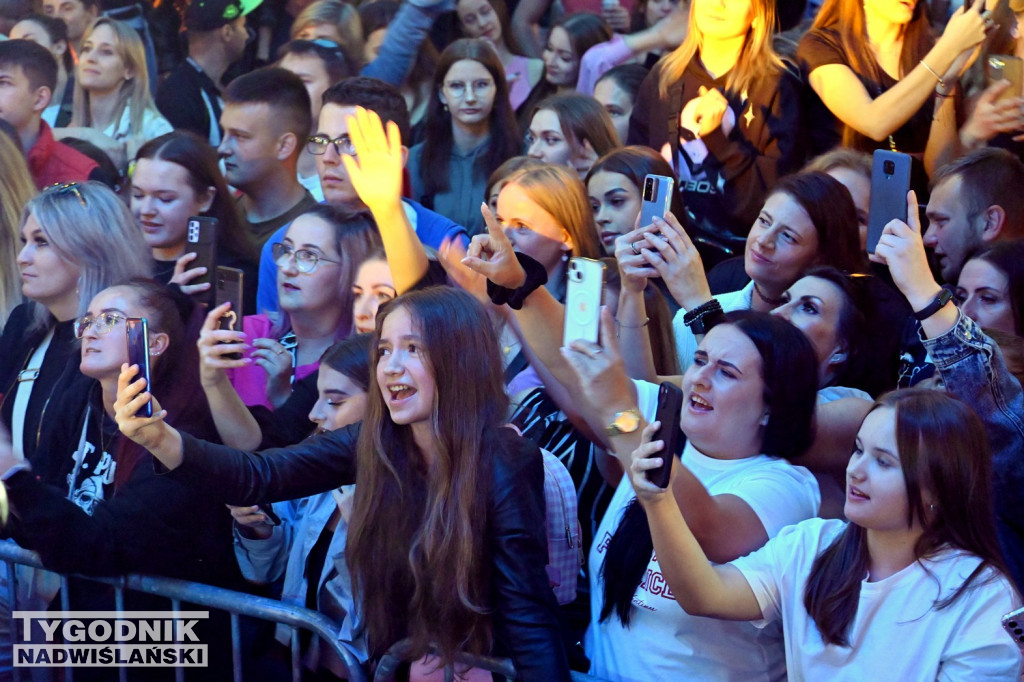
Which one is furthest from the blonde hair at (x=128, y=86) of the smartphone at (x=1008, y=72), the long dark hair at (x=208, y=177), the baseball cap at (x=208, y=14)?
the smartphone at (x=1008, y=72)

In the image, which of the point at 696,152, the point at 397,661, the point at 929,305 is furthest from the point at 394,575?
the point at 696,152

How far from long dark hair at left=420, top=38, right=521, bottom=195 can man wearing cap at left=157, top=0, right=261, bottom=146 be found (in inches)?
52.9

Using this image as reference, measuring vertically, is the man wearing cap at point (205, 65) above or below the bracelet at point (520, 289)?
above

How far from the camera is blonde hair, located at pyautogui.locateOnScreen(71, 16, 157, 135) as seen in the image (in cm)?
592

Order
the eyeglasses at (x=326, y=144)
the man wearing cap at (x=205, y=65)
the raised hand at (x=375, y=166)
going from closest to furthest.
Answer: the raised hand at (x=375, y=166) → the eyeglasses at (x=326, y=144) → the man wearing cap at (x=205, y=65)

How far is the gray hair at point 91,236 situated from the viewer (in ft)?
13.3

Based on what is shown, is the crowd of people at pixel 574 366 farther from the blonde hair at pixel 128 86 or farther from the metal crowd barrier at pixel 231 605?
the blonde hair at pixel 128 86

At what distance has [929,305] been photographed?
2.67 meters

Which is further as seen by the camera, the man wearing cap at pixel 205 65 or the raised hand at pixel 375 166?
the man wearing cap at pixel 205 65

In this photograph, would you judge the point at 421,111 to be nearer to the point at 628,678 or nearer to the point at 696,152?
the point at 696,152

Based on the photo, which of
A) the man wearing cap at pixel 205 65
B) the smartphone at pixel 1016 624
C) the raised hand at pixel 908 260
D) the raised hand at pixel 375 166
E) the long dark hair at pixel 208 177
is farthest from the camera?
the man wearing cap at pixel 205 65

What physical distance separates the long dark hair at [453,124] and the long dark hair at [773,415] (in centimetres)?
250

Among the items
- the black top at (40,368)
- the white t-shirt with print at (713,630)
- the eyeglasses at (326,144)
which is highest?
the eyeglasses at (326,144)

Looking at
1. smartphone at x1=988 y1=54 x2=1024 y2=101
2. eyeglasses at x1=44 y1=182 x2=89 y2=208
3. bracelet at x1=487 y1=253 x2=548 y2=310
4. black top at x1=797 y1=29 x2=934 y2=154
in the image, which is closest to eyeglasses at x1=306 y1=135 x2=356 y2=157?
eyeglasses at x1=44 y1=182 x2=89 y2=208
